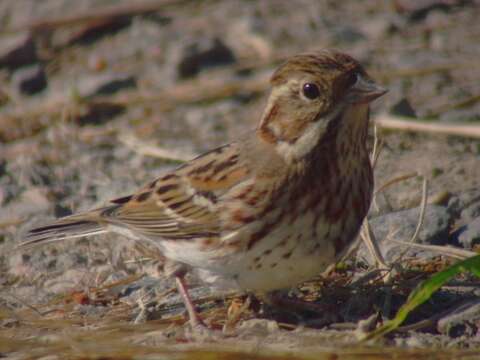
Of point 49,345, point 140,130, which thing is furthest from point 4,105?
point 49,345

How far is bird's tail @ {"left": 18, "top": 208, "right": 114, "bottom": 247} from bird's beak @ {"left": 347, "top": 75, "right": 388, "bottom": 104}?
1.48 meters

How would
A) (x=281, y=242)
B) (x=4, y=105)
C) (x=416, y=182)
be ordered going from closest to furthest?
(x=281, y=242), (x=416, y=182), (x=4, y=105)

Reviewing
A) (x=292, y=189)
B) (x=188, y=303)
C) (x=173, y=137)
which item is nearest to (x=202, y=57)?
(x=173, y=137)

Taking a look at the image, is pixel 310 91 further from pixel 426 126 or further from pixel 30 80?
pixel 30 80

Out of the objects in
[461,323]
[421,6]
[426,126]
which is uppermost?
[421,6]

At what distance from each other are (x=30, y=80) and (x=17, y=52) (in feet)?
1.08

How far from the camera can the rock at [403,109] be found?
665cm

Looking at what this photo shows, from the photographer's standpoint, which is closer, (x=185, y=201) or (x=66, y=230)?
(x=185, y=201)

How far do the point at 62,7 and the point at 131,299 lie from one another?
458 cm

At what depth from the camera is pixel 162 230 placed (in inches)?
191

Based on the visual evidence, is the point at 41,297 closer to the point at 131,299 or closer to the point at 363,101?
the point at 131,299

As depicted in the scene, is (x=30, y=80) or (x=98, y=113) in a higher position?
(x=30, y=80)

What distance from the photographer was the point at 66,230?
204 inches

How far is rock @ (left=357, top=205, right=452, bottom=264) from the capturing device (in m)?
5.00
